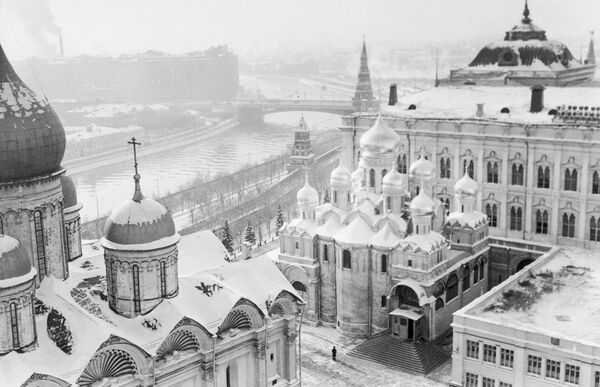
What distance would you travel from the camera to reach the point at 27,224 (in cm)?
2388

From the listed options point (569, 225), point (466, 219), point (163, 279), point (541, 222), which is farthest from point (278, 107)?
point (163, 279)

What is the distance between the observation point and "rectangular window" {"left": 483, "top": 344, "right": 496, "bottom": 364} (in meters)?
29.7

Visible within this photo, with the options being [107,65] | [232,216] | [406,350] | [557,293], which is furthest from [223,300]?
[107,65]

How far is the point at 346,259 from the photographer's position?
36.9 meters

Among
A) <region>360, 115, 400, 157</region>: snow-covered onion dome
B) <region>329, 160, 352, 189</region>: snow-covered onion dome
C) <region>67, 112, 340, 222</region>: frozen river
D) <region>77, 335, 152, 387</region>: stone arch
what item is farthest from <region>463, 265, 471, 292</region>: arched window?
<region>67, 112, 340, 222</region>: frozen river

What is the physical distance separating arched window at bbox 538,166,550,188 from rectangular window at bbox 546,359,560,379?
14425mm

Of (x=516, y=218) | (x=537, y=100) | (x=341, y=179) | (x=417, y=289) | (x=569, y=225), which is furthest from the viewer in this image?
(x=537, y=100)

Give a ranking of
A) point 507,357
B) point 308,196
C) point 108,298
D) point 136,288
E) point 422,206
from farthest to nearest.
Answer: point 308,196
point 422,206
point 507,357
point 108,298
point 136,288

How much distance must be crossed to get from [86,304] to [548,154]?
A: 26049 millimetres

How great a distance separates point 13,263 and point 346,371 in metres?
17.0

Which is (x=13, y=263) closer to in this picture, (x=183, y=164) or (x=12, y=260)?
(x=12, y=260)

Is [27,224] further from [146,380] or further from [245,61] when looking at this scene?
[245,61]

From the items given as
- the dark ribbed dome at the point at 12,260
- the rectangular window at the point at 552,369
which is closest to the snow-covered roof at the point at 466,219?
the rectangular window at the point at 552,369

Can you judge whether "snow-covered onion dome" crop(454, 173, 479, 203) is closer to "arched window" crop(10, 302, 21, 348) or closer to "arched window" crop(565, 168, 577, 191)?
"arched window" crop(565, 168, 577, 191)
